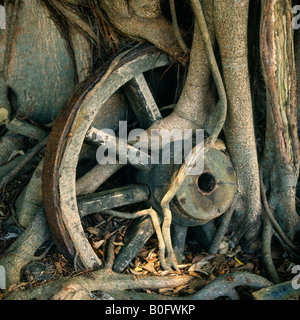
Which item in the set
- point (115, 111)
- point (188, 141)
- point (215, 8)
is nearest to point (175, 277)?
point (188, 141)

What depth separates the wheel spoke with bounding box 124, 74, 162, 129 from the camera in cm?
270

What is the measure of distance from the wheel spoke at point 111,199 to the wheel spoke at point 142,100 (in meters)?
0.49

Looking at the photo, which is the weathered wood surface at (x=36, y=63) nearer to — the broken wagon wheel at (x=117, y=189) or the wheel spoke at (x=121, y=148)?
the broken wagon wheel at (x=117, y=189)

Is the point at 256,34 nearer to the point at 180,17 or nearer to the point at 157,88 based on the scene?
the point at 180,17

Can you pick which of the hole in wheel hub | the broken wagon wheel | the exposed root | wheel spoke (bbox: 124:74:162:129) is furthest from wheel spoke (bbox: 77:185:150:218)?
wheel spoke (bbox: 124:74:162:129)

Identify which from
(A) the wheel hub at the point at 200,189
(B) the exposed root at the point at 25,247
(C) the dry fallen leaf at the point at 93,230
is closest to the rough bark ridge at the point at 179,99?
(B) the exposed root at the point at 25,247

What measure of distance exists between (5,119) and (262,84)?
6.45 feet

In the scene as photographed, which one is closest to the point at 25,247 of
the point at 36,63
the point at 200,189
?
the point at 200,189

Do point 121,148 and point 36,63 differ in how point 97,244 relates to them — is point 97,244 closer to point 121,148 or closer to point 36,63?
point 121,148

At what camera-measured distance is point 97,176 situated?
2.72 m

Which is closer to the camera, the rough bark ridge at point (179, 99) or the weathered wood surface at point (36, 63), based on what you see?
the rough bark ridge at point (179, 99)

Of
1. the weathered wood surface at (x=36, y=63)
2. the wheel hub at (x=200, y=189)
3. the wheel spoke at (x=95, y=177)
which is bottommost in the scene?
the wheel hub at (x=200, y=189)

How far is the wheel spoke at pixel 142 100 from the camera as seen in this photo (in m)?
2.70

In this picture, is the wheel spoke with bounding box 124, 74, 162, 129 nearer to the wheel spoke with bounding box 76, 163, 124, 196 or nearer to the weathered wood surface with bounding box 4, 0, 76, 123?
the wheel spoke with bounding box 76, 163, 124, 196
